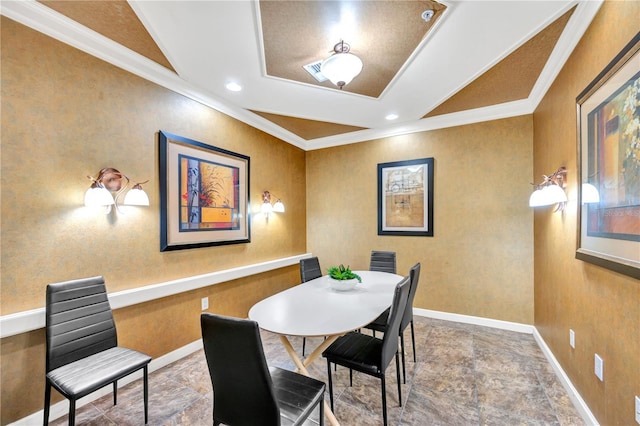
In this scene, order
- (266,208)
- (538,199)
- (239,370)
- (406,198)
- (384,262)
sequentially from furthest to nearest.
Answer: (406,198) < (266,208) < (384,262) < (538,199) < (239,370)

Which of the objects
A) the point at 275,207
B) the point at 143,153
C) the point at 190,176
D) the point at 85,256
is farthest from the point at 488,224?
the point at 85,256

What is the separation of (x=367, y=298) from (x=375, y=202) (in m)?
2.23

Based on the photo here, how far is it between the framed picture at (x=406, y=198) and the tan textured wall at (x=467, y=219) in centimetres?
10

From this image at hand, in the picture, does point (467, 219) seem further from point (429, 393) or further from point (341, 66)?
point (341, 66)

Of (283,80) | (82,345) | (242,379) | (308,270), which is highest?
(283,80)

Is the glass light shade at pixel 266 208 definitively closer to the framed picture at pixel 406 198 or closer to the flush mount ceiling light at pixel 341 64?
the framed picture at pixel 406 198

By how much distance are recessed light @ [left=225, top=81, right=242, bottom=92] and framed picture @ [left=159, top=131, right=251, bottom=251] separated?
2.19 ft

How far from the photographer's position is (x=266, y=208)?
150 inches

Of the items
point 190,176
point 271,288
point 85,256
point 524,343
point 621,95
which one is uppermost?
point 621,95

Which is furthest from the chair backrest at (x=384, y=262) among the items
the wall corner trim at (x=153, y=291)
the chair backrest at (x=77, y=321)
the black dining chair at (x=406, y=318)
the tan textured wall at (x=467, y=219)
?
the chair backrest at (x=77, y=321)

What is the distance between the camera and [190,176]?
9.12 ft

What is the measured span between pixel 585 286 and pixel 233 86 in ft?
11.2

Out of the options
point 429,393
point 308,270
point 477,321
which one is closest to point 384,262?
point 308,270

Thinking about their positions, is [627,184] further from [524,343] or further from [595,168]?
[524,343]
